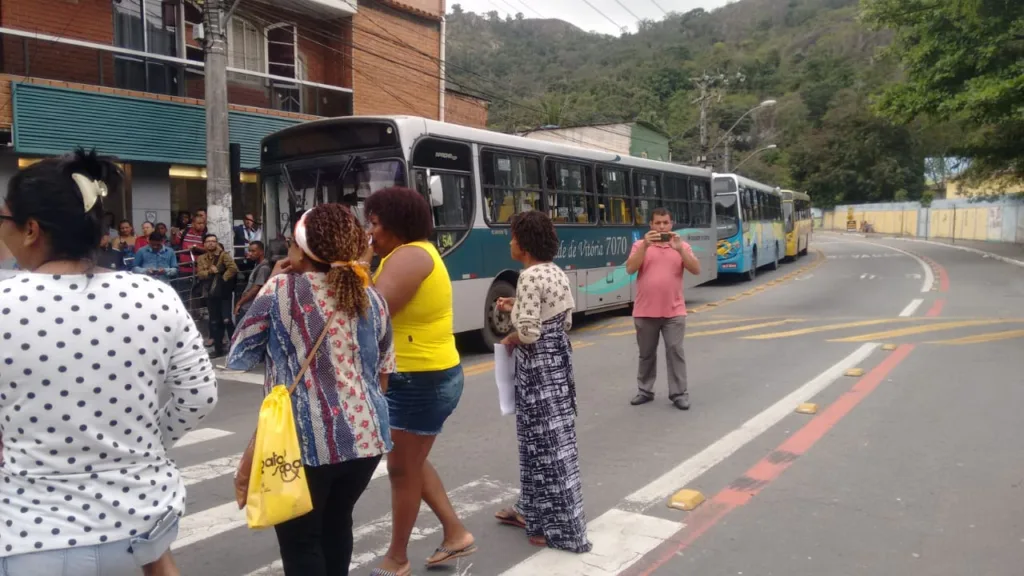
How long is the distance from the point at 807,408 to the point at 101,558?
6.45 metres

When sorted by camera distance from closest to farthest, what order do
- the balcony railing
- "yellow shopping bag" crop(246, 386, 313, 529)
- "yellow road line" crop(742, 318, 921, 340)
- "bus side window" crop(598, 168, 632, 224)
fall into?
"yellow shopping bag" crop(246, 386, 313, 529)
"yellow road line" crop(742, 318, 921, 340)
the balcony railing
"bus side window" crop(598, 168, 632, 224)

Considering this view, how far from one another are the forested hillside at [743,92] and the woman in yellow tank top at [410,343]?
28434 millimetres

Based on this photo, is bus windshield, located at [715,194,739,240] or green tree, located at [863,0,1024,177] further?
green tree, located at [863,0,1024,177]

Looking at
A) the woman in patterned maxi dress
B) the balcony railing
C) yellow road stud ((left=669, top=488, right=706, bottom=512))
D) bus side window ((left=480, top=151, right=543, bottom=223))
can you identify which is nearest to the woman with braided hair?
the woman in patterned maxi dress

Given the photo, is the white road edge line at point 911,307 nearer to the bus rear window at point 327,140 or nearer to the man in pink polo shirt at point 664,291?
the man in pink polo shirt at point 664,291

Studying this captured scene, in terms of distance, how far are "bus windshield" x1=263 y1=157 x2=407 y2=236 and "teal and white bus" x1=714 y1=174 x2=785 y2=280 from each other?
14891 mm

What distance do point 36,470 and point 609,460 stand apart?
4441mm

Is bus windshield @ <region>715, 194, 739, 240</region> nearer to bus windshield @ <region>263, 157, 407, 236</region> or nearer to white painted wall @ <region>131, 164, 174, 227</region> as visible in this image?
white painted wall @ <region>131, 164, 174, 227</region>

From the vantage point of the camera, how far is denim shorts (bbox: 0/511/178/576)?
2.08 m

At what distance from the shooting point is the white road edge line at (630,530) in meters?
4.13

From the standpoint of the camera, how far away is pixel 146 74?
15781 mm

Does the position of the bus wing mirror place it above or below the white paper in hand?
above

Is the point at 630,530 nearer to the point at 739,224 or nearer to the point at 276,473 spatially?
the point at 276,473

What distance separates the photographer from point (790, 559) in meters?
4.22
